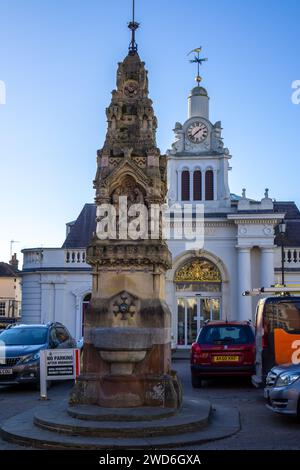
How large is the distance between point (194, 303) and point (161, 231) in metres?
23.0

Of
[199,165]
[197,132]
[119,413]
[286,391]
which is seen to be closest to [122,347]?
[119,413]

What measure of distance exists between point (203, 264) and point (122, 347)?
2358 cm

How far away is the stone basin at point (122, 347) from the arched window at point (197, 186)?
24.7m

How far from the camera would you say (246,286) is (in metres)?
31.9

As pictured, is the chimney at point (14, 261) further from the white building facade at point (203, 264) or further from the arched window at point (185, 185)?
the arched window at point (185, 185)

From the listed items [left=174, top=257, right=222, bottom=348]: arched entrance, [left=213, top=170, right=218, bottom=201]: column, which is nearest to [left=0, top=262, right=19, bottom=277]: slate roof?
[left=174, top=257, right=222, bottom=348]: arched entrance

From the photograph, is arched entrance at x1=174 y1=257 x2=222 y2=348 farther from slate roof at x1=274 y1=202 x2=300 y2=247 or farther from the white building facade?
slate roof at x1=274 y1=202 x2=300 y2=247

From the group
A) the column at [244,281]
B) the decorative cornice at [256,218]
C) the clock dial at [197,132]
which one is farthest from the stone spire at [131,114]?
the clock dial at [197,132]

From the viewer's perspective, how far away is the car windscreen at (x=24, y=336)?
630 inches
